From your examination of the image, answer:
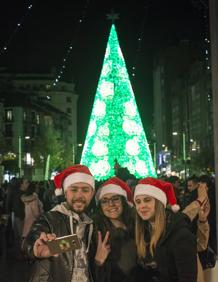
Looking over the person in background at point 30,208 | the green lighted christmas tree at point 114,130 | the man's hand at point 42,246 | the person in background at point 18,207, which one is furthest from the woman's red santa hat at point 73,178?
the green lighted christmas tree at point 114,130

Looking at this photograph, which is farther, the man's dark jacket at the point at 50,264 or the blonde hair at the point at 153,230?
the blonde hair at the point at 153,230

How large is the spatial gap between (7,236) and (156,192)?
12173 millimetres

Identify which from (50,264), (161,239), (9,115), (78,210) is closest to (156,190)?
(161,239)

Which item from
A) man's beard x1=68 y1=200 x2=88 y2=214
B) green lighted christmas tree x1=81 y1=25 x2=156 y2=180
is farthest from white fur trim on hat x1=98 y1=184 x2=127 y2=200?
green lighted christmas tree x1=81 y1=25 x2=156 y2=180

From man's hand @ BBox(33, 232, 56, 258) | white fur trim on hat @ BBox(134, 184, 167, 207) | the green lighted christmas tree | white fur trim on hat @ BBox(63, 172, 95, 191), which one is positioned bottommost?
man's hand @ BBox(33, 232, 56, 258)

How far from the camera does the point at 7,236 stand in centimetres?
1623

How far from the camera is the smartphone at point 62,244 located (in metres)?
3.84

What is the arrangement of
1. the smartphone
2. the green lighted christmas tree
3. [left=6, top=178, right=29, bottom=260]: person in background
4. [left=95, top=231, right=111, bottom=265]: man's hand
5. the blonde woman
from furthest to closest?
the green lighted christmas tree → [left=6, top=178, right=29, bottom=260]: person in background → [left=95, top=231, right=111, bottom=265]: man's hand → the blonde woman → the smartphone

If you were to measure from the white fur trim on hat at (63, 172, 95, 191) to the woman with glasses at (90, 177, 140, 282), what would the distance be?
0.34 meters

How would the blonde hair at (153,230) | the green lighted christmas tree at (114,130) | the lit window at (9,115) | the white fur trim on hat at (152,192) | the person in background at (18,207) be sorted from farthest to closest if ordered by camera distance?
the lit window at (9,115)
the green lighted christmas tree at (114,130)
the person in background at (18,207)
the white fur trim on hat at (152,192)
the blonde hair at (153,230)

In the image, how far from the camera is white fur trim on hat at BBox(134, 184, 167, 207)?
15.1ft

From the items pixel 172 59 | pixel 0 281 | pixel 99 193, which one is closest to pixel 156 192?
pixel 99 193

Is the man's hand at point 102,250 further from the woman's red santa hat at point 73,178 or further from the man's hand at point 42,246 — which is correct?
the man's hand at point 42,246

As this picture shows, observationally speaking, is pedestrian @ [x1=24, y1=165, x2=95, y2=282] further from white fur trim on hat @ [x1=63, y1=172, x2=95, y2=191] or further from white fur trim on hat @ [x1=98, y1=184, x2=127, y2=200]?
white fur trim on hat @ [x1=98, y1=184, x2=127, y2=200]
